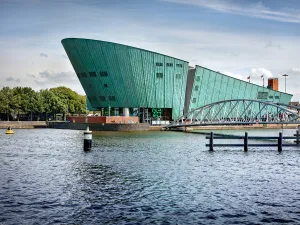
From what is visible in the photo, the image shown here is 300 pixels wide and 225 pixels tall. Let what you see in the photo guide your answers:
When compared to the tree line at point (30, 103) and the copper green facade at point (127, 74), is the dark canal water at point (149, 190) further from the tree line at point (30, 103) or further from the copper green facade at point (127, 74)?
the tree line at point (30, 103)

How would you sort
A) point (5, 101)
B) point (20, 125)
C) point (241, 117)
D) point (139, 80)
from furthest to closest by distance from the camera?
point (5, 101), point (20, 125), point (139, 80), point (241, 117)

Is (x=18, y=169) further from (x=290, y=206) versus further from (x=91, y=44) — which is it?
(x=91, y=44)

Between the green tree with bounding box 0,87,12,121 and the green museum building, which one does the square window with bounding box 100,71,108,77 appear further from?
the green tree with bounding box 0,87,12,121

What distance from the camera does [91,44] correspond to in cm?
10531

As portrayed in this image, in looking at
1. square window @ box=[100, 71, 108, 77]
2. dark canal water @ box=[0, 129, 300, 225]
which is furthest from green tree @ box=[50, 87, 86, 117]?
dark canal water @ box=[0, 129, 300, 225]

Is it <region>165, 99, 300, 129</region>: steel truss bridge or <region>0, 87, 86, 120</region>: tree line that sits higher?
<region>0, 87, 86, 120</region>: tree line

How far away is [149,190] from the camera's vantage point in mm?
23641

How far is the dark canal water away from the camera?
60.4 ft

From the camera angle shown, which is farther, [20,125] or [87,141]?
[20,125]

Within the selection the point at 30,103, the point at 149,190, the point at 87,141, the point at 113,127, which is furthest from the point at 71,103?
the point at 149,190

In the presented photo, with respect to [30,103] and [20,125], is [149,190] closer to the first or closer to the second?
[20,125]

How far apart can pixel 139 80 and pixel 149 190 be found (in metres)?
84.1

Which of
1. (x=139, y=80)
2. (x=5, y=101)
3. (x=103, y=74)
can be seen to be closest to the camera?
(x=139, y=80)

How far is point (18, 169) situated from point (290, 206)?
19219 millimetres
